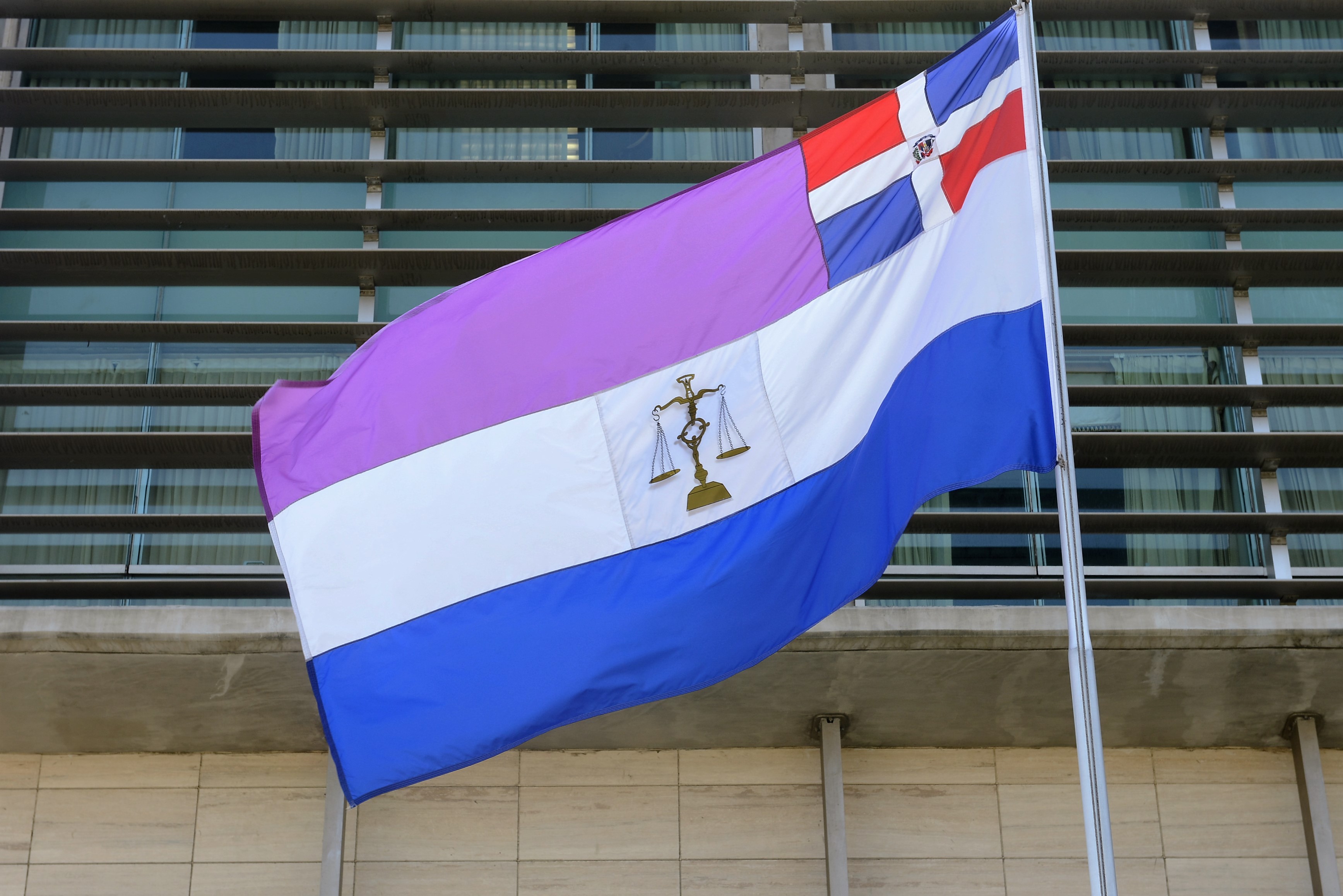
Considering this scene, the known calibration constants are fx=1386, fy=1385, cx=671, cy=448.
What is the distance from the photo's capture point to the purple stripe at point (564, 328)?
7082mm

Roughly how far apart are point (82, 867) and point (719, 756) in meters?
4.71

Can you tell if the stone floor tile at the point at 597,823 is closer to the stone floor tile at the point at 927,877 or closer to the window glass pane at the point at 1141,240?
the stone floor tile at the point at 927,877

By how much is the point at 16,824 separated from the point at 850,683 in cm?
617

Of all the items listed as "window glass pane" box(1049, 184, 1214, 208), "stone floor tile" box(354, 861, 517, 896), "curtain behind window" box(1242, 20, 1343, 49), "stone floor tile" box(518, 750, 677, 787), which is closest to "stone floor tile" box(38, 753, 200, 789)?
"stone floor tile" box(354, 861, 517, 896)

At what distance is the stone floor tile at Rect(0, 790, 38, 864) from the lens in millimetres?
10086

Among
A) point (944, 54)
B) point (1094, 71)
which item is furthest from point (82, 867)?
point (1094, 71)

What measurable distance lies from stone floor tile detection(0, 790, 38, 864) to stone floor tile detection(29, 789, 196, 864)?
5 centimetres

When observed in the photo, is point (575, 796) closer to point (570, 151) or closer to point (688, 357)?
A: point (688, 357)

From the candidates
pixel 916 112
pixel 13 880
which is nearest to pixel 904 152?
pixel 916 112

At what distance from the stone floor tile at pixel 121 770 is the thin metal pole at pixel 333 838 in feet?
4.15

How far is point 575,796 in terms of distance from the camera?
10258 mm

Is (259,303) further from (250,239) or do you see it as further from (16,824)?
(16,824)

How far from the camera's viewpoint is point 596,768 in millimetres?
10344

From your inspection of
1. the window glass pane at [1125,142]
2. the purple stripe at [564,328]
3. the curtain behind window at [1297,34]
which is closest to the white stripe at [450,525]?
the purple stripe at [564,328]
